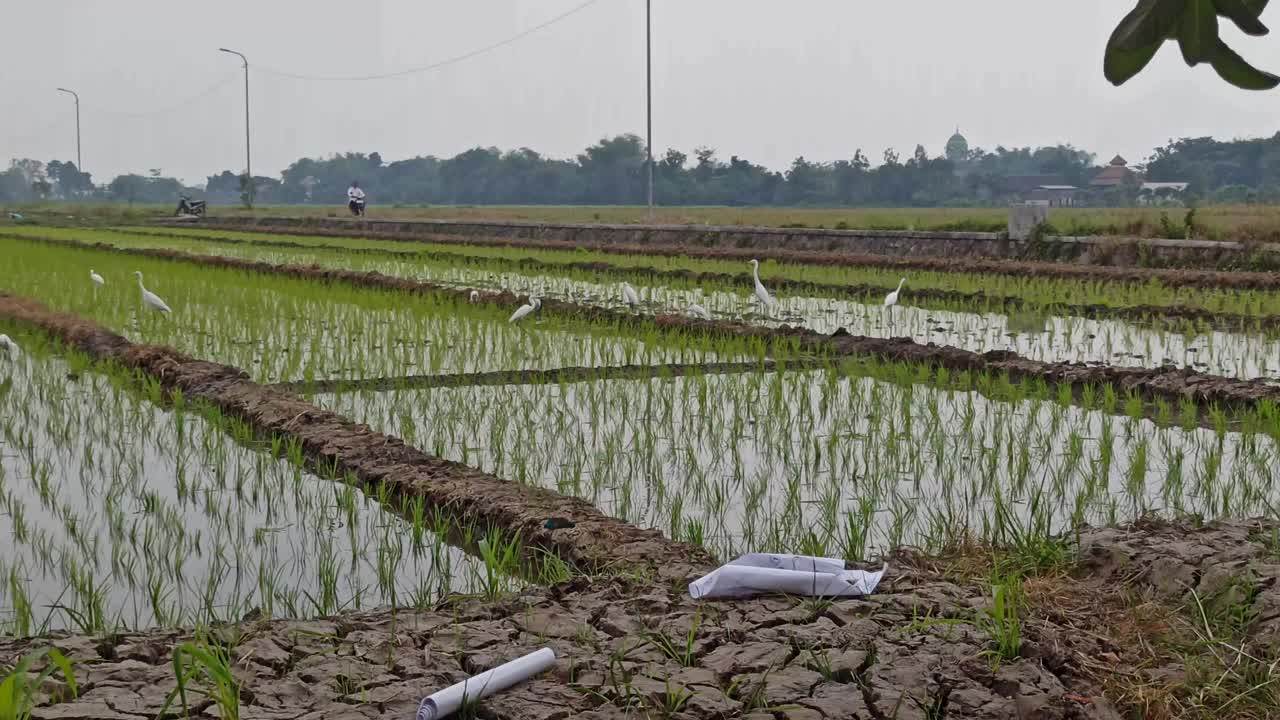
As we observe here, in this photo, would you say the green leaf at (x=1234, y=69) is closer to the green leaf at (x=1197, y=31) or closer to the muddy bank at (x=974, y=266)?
the green leaf at (x=1197, y=31)

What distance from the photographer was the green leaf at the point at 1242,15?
159 cm

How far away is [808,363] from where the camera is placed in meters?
6.97

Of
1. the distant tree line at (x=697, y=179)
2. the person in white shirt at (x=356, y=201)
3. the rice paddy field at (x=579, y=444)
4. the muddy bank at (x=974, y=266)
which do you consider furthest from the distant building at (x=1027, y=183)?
the rice paddy field at (x=579, y=444)

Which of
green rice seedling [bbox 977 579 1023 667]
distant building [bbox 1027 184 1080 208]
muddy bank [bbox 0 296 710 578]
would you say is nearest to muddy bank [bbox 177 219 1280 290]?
muddy bank [bbox 0 296 710 578]

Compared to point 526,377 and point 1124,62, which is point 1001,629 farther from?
point 526,377

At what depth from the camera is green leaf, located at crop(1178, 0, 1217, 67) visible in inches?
61.6

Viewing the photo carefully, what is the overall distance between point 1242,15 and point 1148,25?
0.12m

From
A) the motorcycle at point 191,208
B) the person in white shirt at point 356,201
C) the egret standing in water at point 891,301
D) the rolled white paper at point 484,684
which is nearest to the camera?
the rolled white paper at point 484,684

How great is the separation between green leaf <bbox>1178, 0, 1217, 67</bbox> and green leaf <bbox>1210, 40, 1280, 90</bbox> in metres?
0.02

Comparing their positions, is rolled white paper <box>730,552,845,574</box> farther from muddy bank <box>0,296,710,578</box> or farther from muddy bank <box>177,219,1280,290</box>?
muddy bank <box>177,219,1280,290</box>

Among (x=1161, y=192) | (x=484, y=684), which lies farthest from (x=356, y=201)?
(x=484, y=684)

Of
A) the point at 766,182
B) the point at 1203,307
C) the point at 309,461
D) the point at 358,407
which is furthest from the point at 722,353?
the point at 766,182

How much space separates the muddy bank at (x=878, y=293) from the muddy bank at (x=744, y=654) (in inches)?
243

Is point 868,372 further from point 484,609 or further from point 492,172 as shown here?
point 492,172
